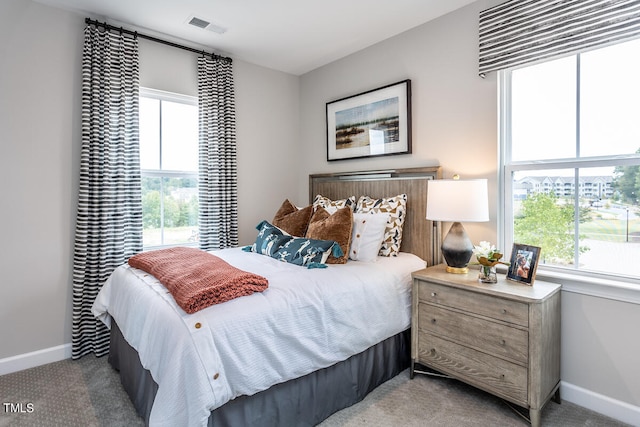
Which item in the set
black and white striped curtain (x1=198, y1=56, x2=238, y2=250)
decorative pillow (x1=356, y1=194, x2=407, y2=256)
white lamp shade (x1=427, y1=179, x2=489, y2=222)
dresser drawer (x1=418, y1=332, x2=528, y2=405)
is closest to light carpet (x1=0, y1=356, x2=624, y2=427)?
dresser drawer (x1=418, y1=332, x2=528, y2=405)

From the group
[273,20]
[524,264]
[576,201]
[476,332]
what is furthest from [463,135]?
[273,20]

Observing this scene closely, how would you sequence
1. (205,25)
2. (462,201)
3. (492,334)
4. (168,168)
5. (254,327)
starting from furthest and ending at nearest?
(168,168), (205,25), (462,201), (492,334), (254,327)

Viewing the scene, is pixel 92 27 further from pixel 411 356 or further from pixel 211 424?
pixel 411 356

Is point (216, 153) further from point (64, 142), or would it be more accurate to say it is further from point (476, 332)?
point (476, 332)

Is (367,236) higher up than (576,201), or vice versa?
(576,201)

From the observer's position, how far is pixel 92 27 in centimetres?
266

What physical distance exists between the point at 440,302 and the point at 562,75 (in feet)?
5.41

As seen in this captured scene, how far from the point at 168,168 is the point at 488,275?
112 inches

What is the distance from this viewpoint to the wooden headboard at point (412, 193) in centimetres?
268

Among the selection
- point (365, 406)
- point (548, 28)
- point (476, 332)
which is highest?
point (548, 28)

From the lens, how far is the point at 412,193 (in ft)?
9.28

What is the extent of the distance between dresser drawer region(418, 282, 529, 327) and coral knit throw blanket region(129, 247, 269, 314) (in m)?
1.10

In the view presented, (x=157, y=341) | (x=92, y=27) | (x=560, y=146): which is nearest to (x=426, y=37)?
(x=560, y=146)

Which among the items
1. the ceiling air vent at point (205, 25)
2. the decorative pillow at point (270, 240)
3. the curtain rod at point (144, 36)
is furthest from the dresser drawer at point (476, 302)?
the curtain rod at point (144, 36)
